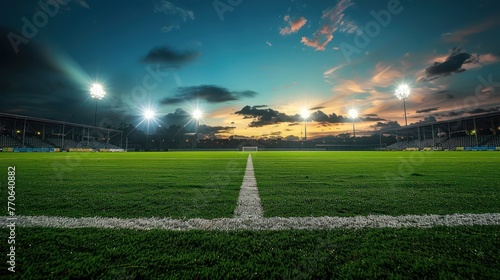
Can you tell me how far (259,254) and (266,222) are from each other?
0.61m

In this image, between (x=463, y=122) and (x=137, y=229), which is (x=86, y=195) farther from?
(x=463, y=122)

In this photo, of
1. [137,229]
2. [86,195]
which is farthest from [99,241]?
[86,195]

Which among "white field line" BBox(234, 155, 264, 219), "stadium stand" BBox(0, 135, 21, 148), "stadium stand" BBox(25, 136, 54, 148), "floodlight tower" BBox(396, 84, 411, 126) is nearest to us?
"white field line" BBox(234, 155, 264, 219)

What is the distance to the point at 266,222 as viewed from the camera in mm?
1911

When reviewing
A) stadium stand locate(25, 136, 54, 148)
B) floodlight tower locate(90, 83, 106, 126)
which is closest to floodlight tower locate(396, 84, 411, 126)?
floodlight tower locate(90, 83, 106, 126)

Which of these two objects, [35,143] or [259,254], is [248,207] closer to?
[259,254]

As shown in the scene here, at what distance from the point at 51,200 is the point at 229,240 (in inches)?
100

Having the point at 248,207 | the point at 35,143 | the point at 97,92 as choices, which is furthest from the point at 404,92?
the point at 35,143

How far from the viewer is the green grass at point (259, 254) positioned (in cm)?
112

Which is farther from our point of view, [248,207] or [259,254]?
[248,207]

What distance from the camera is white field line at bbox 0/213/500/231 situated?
1790mm

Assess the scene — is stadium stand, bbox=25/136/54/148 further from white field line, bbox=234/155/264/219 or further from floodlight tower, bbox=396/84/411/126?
floodlight tower, bbox=396/84/411/126

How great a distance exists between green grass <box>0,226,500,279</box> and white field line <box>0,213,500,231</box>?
118mm

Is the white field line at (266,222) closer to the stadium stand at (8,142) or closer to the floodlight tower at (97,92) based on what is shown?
the floodlight tower at (97,92)
